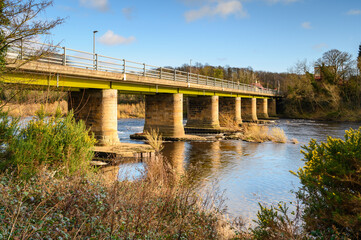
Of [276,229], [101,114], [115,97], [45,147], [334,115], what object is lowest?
[276,229]

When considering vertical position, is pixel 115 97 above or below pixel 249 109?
below

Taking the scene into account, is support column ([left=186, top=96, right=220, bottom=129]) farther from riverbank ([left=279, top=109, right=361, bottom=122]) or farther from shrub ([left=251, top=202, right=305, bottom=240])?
shrub ([left=251, top=202, right=305, bottom=240])

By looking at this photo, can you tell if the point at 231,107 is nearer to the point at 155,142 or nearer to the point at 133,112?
the point at 133,112

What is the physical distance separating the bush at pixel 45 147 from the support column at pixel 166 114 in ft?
55.6

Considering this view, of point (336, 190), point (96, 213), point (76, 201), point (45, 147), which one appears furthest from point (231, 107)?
point (96, 213)

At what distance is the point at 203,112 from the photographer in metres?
36.5

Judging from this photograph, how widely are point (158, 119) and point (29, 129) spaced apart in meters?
19.3

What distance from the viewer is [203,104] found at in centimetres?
3662

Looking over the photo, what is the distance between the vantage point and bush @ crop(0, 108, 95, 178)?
771cm

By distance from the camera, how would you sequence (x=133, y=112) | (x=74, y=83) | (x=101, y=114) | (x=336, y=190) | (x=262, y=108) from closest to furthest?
1. (x=336, y=190)
2. (x=74, y=83)
3. (x=101, y=114)
4. (x=133, y=112)
5. (x=262, y=108)

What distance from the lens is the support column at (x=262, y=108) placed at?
61203mm

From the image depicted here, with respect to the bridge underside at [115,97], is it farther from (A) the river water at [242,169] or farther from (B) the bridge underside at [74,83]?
(A) the river water at [242,169]

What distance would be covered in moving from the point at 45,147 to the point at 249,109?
158ft

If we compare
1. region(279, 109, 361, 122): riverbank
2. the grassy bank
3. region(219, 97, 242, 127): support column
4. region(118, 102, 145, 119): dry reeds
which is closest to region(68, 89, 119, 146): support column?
the grassy bank
